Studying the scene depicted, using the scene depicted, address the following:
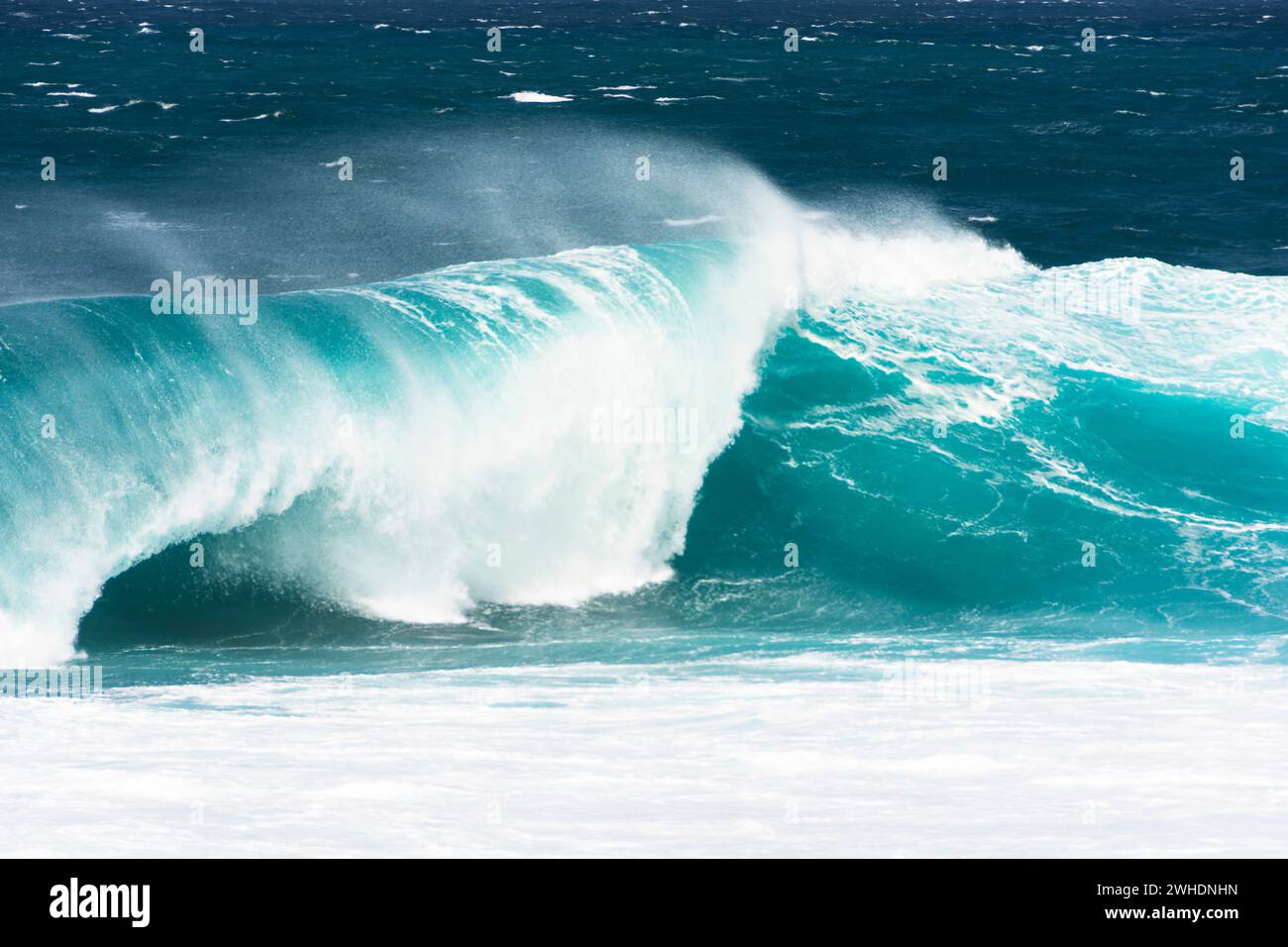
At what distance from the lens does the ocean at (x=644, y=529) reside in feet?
36.5

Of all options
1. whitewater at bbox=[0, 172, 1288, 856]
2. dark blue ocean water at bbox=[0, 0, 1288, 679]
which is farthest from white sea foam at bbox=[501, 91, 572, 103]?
whitewater at bbox=[0, 172, 1288, 856]

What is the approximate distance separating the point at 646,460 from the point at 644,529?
1.05 metres

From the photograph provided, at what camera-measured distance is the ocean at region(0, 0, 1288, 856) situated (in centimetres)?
1113

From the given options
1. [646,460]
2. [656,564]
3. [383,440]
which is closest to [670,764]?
[656,564]

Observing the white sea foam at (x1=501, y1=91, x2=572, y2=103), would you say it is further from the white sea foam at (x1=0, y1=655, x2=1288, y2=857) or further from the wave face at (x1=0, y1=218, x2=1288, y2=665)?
the white sea foam at (x1=0, y1=655, x2=1288, y2=857)

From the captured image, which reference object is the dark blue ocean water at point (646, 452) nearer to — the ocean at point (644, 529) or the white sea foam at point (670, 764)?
the ocean at point (644, 529)

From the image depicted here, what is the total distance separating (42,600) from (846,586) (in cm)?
865

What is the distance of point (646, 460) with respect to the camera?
19094 mm

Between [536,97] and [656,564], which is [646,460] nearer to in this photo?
[656,564]

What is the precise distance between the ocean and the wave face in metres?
0.06

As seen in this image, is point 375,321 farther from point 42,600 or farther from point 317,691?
point 317,691

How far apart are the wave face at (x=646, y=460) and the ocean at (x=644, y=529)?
0.19 feet

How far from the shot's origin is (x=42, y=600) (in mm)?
16062

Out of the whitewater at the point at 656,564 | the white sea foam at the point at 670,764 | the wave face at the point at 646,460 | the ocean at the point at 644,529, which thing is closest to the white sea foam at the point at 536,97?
the ocean at the point at 644,529
